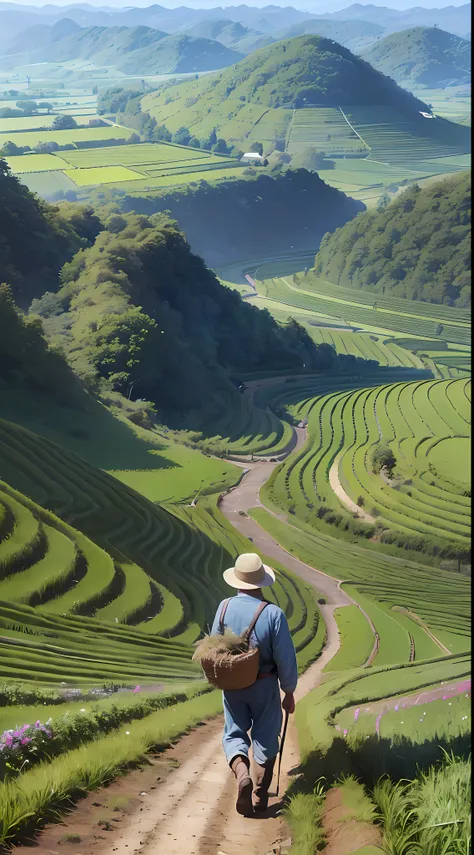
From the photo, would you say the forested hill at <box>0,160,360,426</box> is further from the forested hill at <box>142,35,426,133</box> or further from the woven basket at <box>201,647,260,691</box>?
the forested hill at <box>142,35,426,133</box>

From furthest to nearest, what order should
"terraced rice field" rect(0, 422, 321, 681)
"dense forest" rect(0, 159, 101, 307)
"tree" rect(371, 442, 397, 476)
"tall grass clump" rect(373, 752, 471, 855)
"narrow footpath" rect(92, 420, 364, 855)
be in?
"dense forest" rect(0, 159, 101, 307)
"tree" rect(371, 442, 397, 476)
"terraced rice field" rect(0, 422, 321, 681)
"narrow footpath" rect(92, 420, 364, 855)
"tall grass clump" rect(373, 752, 471, 855)

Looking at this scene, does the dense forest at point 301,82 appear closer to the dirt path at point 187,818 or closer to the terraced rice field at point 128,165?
the terraced rice field at point 128,165

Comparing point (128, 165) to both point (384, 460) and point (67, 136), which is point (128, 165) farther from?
point (384, 460)

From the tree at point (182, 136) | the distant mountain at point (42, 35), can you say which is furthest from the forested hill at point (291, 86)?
the distant mountain at point (42, 35)

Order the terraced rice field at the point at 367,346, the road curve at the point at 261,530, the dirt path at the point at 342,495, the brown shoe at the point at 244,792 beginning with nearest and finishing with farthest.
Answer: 1. the brown shoe at the point at 244,792
2. the road curve at the point at 261,530
3. the dirt path at the point at 342,495
4. the terraced rice field at the point at 367,346

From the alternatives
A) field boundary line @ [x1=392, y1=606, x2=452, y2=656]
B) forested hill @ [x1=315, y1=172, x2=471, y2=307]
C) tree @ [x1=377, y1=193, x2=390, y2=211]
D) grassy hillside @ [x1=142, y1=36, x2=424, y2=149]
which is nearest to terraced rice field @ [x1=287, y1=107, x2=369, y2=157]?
grassy hillside @ [x1=142, y1=36, x2=424, y2=149]

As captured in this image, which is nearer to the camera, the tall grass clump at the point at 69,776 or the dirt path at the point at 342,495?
the tall grass clump at the point at 69,776

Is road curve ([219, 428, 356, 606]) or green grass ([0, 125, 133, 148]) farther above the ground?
green grass ([0, 125, 133, 148])
